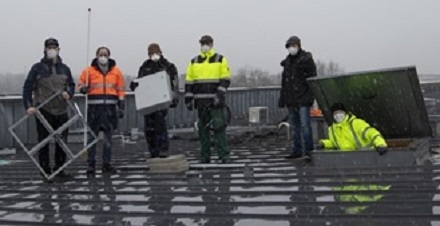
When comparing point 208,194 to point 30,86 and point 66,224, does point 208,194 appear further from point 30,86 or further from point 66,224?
point 30,86

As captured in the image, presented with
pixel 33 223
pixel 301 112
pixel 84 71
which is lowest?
pixel 33 223

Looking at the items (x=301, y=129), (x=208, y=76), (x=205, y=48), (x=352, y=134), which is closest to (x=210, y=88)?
(x=208, y=76)

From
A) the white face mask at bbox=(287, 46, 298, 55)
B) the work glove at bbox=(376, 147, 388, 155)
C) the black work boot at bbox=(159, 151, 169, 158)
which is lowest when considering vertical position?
the black work boot at bbox=(159, 151, 169, 158)

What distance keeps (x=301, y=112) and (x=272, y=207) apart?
3289mm

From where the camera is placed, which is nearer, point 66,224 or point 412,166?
point 66,224

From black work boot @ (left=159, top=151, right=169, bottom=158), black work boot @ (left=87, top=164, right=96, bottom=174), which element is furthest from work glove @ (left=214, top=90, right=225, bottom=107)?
black work boot @ (left=87, top=164, right=96, bottom=174)

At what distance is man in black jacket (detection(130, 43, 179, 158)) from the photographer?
8.25 metres

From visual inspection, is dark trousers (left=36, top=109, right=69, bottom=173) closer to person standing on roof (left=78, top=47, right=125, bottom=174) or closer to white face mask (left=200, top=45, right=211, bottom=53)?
person standing on roof (left=78, top=47, right=125, bottom=174)

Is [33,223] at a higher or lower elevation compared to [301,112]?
lower

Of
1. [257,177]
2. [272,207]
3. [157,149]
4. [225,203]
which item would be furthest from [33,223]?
[157,149]

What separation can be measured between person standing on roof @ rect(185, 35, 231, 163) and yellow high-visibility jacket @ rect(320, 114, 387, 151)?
1.48 m

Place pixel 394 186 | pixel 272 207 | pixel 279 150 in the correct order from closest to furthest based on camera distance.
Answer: pixel 272 207, pixel 394 186, pixel 279 150

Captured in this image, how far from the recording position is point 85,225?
4.61m

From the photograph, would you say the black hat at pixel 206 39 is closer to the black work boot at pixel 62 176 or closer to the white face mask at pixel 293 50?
the white face mask at pixel 293 50
